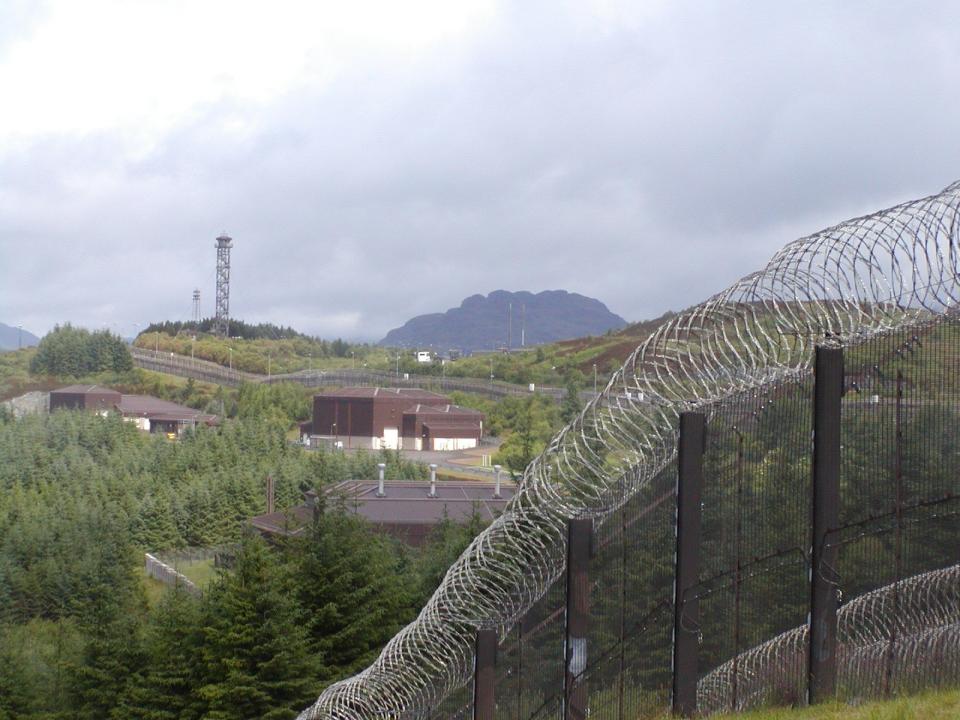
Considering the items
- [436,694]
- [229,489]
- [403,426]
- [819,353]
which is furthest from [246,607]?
[403,426]

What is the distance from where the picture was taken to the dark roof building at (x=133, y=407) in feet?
249

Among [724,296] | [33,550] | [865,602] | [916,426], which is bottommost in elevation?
[33,550]

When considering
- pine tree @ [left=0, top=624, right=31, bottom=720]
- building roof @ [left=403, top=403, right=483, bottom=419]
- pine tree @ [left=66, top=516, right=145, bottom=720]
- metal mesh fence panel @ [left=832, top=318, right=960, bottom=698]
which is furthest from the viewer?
building roof @ [left=403, top=403, right=483, bottom=419]

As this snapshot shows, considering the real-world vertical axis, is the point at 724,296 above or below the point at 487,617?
above

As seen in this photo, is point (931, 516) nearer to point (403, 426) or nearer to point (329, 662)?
point (329, 662)

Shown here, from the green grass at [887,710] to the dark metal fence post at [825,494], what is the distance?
330 mm

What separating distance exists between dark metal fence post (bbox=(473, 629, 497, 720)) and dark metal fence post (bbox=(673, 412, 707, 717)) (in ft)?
7.20

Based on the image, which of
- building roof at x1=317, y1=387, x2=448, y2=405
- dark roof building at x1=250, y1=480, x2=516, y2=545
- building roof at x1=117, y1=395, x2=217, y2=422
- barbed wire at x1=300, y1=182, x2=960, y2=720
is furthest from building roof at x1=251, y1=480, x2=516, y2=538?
building roof at x1=117, y1=395, x2=217, y2=422

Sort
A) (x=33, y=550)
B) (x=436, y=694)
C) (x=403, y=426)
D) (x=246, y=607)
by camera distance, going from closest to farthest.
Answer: (x=436, y=694), (x=246, y=607), (x=33, y=550), (x=403, y=426)

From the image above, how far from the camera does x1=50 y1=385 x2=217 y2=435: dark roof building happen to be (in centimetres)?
7579

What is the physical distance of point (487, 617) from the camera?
988 cm

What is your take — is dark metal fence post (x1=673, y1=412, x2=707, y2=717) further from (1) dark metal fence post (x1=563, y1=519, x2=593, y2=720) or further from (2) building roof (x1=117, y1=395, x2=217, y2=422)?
(2) building roof (x1=117, y1=395, x2=217, y2=422)

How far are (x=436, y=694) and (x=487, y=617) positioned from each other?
1171 mm

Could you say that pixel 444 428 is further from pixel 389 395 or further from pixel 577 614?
pixel 577 614
